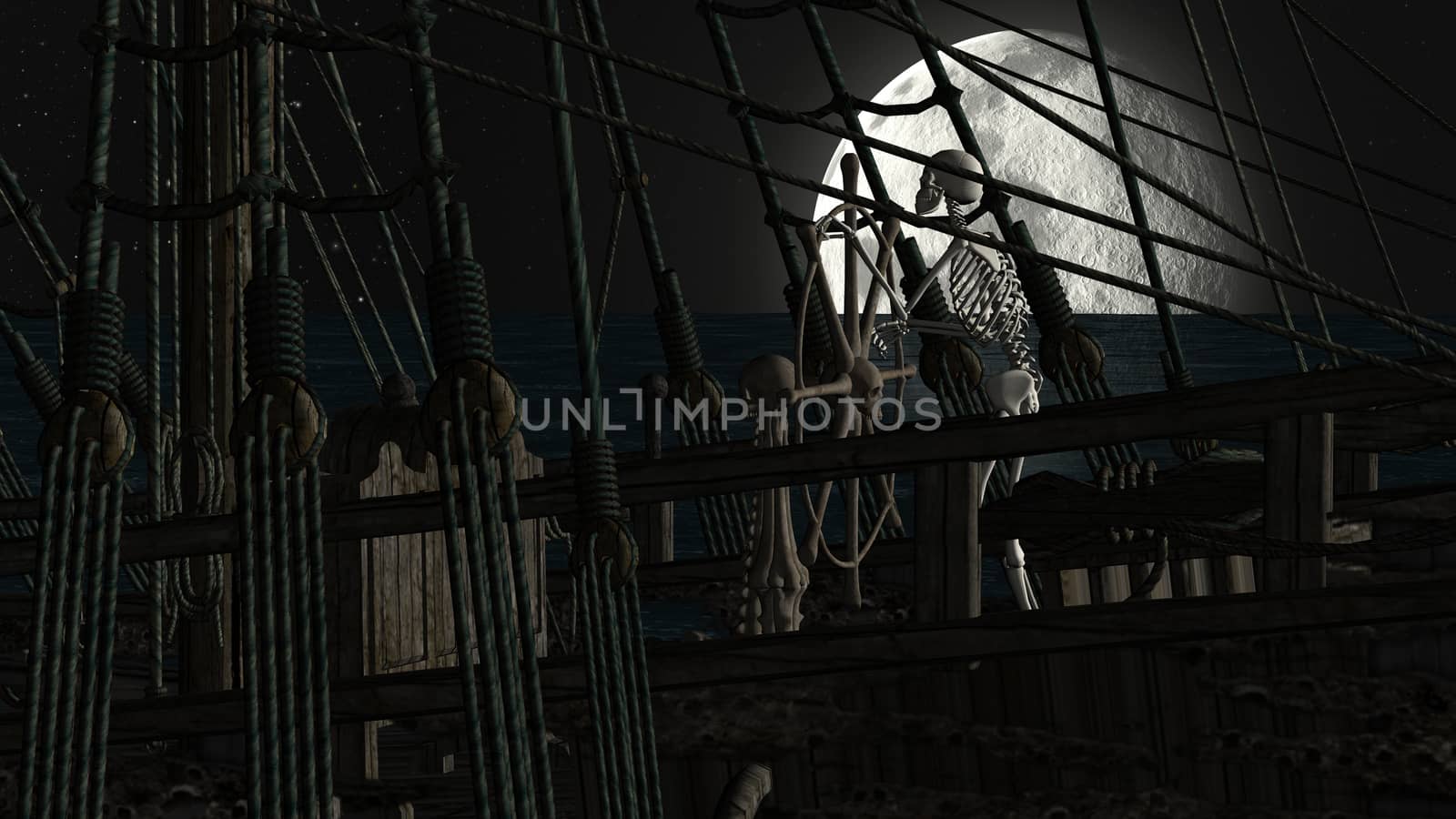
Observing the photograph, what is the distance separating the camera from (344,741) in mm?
4410

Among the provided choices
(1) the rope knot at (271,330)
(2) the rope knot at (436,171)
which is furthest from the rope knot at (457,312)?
(1) the rope knot at (271,330)

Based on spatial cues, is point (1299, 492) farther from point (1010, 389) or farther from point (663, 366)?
point (663, 366)

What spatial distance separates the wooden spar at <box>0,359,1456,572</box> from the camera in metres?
4.03

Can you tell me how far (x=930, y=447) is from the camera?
4082mm

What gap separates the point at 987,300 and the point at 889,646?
164 centimetres

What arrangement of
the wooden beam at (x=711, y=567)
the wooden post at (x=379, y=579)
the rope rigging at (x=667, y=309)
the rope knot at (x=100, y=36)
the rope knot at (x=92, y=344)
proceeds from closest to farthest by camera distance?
1. the rope knot at (x=92, y=344)
2. the rope knot at (x=100, y=36)
3. the wooden post at (x=379, y=579)
4. the rope rigging at (x=667, y=309)
5. the wooden beam at (x=711, y=567)

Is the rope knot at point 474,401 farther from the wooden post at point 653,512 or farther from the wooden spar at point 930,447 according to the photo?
the wooden post at point 653,512

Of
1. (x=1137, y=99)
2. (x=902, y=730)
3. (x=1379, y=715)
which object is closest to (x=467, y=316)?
(x=902, y=730)

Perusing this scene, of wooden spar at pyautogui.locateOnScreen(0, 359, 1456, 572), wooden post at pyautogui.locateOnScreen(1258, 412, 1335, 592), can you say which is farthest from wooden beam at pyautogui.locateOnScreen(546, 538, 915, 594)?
wooden post at pyautogui.locateOnScreen(1258, 412, 1335, 592)

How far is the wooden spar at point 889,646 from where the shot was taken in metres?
3.88

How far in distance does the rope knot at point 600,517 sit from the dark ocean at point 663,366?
15606 mm

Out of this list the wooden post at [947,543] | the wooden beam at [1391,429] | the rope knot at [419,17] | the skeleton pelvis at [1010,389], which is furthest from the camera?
the wooden beam at [1391,429]

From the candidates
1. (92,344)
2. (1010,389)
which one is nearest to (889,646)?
(1010,389)

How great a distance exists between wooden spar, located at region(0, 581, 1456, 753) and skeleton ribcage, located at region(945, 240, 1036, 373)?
1.48 metres
